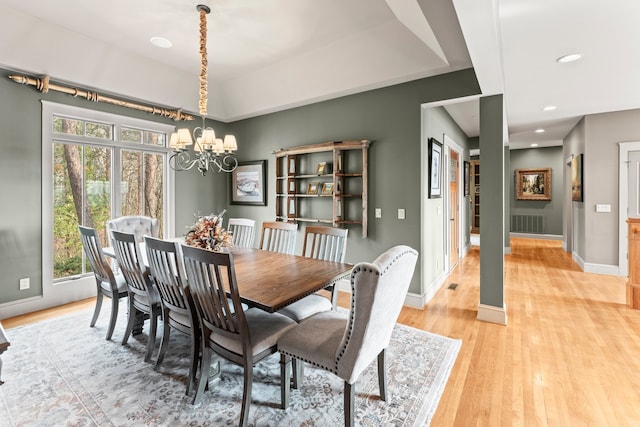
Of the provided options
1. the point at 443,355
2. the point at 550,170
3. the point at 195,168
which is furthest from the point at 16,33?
the point at 550,170

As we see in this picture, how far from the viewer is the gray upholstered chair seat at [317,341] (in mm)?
1659

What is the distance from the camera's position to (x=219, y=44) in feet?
11.4

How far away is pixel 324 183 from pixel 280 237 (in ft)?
4.20

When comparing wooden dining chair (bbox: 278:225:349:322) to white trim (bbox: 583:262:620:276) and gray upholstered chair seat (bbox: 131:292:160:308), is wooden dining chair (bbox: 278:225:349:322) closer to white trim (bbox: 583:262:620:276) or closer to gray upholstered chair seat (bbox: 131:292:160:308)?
gray upholstered chair seat (bbox: 131:292:160:308)

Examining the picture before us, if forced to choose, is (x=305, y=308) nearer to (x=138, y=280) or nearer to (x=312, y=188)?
(x=138, y=280)

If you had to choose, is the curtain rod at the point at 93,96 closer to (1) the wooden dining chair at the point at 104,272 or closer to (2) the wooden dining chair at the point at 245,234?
(1) the wooden dining chair at the point at 104,272

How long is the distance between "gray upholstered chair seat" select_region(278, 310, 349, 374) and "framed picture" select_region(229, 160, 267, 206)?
3334 mm

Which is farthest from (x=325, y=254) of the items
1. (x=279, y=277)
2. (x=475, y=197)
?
(x=475, y=197)

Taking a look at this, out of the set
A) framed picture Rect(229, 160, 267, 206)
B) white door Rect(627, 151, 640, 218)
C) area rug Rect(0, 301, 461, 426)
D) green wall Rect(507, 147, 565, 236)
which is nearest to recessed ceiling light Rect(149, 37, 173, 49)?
framed picture Rect(229, 160, 267, 206)

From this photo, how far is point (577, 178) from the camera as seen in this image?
5488 millimetres

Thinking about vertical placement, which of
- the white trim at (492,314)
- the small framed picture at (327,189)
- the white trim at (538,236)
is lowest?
the white trim at (492,314)

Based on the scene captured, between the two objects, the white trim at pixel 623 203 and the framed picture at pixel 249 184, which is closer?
the white trim at pixel 623 203

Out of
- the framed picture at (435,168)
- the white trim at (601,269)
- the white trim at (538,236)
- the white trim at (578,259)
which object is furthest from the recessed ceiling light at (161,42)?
the white trim at (538,236)

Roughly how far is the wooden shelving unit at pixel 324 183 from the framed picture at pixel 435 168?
80 centimetres
